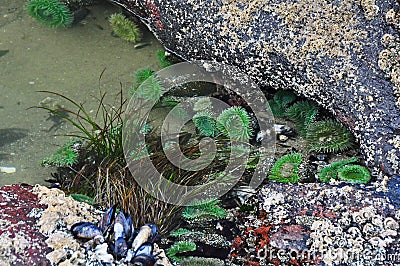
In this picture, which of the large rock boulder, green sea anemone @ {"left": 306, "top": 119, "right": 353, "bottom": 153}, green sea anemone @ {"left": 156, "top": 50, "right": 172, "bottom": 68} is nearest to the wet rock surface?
the large rock boulder

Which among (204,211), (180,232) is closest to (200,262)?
(180,232)

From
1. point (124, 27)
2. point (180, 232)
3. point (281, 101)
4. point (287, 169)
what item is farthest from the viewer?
point (124, 27)

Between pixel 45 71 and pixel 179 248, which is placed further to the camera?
pixel 45 71

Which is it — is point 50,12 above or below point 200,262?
above

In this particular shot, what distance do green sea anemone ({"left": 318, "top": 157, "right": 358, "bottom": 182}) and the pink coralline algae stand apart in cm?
170

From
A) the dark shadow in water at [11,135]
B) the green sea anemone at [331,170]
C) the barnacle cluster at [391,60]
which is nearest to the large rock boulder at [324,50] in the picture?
the barnacle cluster at [391,60]

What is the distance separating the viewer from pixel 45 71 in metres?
4.88

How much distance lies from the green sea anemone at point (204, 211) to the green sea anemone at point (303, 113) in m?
0.91

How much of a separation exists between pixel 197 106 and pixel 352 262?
1700mm

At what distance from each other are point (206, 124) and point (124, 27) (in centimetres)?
137

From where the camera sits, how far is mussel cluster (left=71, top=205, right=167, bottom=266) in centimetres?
295

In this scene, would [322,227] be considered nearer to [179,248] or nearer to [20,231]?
[179,248]

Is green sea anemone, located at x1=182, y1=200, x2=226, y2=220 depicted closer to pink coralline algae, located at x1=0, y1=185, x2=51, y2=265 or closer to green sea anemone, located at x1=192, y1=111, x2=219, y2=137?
green sea anemone, located at x1=192, y1=111, x2=219, y2=137

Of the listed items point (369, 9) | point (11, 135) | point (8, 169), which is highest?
Result: point (369, 9)
